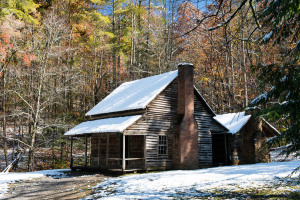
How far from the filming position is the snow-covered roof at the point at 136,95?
2066cm

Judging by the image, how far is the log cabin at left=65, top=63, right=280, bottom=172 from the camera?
A: 64.9 ft

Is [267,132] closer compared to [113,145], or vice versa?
[113,145]

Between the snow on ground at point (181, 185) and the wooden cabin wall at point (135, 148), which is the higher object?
the wooden cabin wall at point (135, 148)

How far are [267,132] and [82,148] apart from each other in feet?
64.0

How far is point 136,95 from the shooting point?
22609mm

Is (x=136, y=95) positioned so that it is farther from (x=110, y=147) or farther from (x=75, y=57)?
(x=75, y=57)

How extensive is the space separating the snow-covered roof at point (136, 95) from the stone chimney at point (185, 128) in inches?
38.0

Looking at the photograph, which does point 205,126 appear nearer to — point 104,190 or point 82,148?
point 104,190

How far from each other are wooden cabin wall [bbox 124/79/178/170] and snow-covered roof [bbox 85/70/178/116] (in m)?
0.48

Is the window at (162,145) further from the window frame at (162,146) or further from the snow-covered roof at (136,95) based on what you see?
the snow-covered roof at (136,95)

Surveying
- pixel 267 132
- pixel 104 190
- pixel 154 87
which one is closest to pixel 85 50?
pixel 154 87

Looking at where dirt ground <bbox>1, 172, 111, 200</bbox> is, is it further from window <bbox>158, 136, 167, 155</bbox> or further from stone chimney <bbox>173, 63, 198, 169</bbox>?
stone chimney <bbox>173, 63, 198, 169</bbox>

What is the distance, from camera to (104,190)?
41.5 ft

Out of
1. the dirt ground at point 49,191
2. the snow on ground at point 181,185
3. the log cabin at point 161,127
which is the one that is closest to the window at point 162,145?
the log cabin at point 161,127
